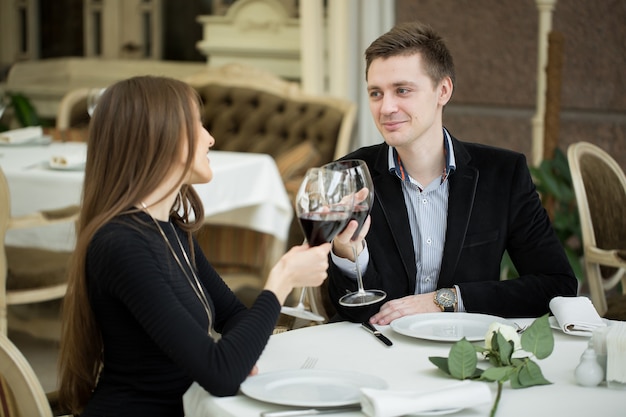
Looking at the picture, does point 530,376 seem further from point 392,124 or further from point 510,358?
point 392,124

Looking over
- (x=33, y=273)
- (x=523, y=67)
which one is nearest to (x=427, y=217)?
(x=33, y=273)

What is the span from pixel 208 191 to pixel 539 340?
2.27 metres

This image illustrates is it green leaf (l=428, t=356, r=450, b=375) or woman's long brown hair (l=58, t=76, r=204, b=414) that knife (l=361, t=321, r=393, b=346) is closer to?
green leaf (l=428, t=356, r=450, b=375)

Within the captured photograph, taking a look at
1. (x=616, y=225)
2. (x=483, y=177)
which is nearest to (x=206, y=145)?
(x=483, y=177)

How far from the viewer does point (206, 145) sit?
170 cm

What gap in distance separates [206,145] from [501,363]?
24.4 inches

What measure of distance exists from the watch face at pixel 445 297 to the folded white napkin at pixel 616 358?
0.59 m

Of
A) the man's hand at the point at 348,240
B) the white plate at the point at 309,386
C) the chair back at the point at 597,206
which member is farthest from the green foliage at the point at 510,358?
the chair back at the point at 597,206

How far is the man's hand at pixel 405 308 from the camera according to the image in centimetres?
189

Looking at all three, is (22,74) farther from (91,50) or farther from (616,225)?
(616,225)

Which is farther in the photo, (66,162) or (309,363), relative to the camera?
(66,162)

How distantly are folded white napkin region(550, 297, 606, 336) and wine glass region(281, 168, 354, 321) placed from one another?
0.43 meters

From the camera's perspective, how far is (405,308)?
193 cm

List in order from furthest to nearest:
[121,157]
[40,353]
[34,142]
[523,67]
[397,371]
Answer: [523,67] → [34,142] → [40,353] → [121,157] → [397,371]
